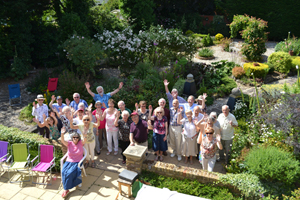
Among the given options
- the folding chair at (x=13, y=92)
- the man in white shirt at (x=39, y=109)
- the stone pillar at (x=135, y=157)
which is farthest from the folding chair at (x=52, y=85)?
the stone pillar at (x=135, y=157)

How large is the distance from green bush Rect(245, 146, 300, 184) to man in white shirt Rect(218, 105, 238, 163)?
923 millimetres

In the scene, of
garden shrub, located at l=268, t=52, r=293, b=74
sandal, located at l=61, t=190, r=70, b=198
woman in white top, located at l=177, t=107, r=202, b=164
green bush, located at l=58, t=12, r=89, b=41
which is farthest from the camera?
green bush, located at l=58, t=12, r=89, b=41

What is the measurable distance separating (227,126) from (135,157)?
2.43 m

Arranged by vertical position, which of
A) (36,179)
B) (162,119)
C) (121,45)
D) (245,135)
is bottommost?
(36,179)

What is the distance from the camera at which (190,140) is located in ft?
22.4

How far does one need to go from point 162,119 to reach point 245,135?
2251 mm

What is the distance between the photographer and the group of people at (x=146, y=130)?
628 centimetres

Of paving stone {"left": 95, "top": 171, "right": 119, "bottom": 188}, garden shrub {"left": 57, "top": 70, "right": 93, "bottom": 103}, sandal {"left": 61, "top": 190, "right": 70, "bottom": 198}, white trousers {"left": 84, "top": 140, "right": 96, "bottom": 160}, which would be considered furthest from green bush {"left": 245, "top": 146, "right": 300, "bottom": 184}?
garden shrub {"left": 57, "top": 70, "right": 93, "bottom": 103}

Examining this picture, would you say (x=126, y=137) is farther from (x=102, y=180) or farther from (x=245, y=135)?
(x=245, y=135)

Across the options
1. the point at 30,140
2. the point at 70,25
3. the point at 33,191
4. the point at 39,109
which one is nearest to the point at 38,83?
the point at 70,25

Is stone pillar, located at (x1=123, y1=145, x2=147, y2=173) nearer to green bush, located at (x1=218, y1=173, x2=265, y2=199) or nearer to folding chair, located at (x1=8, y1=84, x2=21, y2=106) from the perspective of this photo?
green bush, located at (x1=218, y1=173, x2=265, y2=199)

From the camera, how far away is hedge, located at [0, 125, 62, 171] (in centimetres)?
708

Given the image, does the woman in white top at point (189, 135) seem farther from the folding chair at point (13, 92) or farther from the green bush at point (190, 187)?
the folding chair at point (13, 92)

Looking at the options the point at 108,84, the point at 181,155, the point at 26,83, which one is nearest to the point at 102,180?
the point at 181,155
